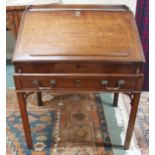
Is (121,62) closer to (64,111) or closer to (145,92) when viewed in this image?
(64,111)

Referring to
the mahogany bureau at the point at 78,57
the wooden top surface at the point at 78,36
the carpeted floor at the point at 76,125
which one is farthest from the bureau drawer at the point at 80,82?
the carpeted floor at the point at 76,125

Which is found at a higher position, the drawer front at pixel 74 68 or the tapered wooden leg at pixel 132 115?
the drawer front at pixel 74 68

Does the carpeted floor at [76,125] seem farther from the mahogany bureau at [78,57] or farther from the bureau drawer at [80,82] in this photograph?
the bureau drawer at [80,82]

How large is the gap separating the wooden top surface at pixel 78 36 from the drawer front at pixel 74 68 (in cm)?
4

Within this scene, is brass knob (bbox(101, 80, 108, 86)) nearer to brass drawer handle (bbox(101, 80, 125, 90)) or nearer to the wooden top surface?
brass drawer handle (bbox(101, 80, 125, 90))

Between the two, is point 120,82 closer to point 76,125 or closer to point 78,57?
point 78,57

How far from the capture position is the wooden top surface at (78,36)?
143 cm

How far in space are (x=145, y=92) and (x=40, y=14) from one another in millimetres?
1490

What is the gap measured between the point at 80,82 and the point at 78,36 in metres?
0.31

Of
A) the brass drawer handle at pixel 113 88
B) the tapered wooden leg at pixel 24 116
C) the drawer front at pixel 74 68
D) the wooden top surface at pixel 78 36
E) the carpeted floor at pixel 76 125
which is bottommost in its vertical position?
the carpeted floor at pixel 76 125

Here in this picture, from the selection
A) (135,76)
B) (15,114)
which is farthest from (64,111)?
(135,76)

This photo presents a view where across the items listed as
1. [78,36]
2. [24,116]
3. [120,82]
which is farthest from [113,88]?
[24,116]

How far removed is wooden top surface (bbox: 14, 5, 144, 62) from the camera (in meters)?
1.43

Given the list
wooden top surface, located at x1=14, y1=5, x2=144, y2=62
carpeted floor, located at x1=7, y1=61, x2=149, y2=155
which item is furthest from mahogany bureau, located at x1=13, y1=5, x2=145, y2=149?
carpeted floor, located at x1=7, y1=61, x2=149, y2=155
